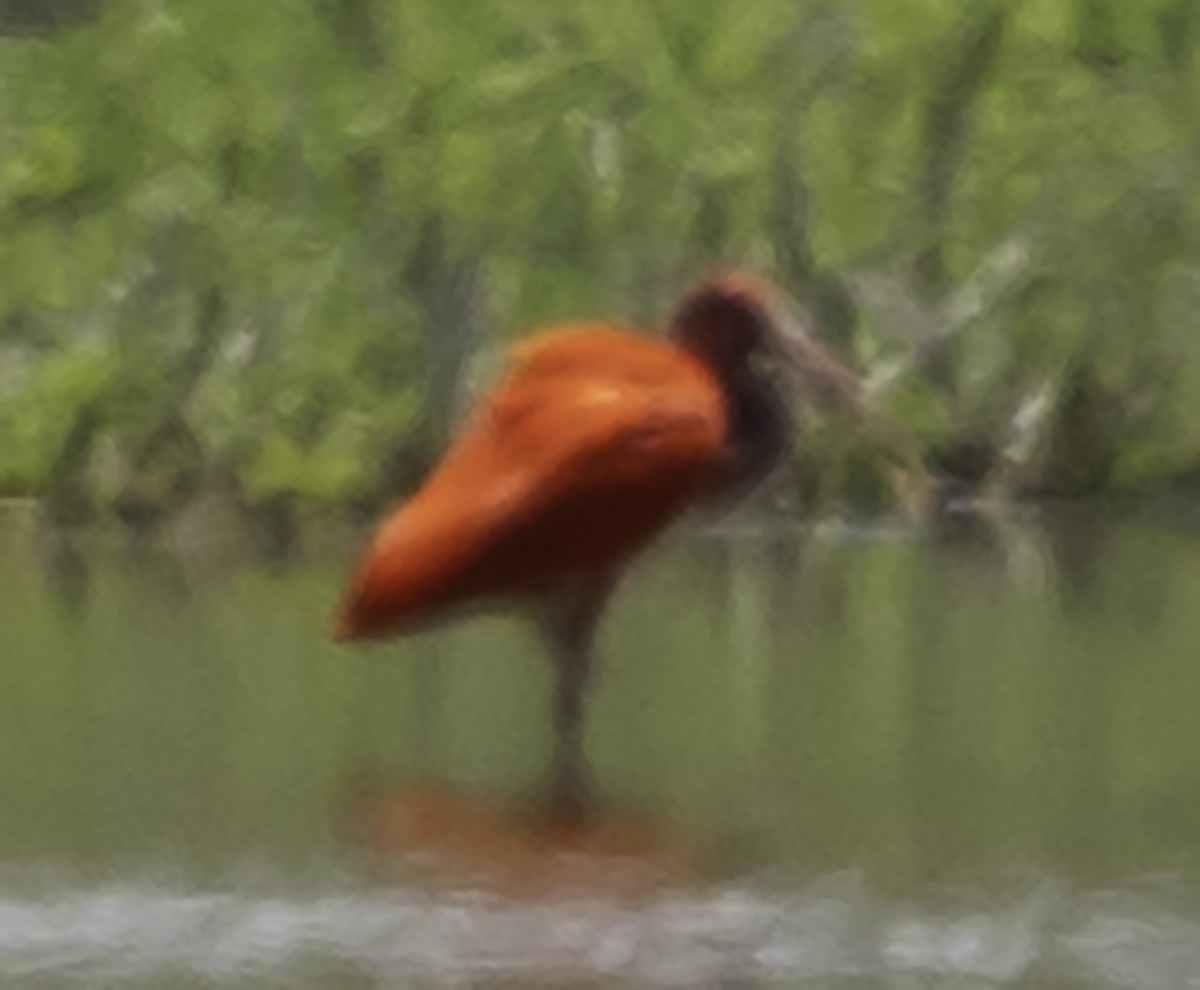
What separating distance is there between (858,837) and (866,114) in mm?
6265

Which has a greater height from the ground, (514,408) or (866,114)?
(866,114)

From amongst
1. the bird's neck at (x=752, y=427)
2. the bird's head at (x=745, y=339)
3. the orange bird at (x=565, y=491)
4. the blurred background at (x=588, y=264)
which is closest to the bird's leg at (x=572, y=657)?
the orange bird at (x=565, y=491)

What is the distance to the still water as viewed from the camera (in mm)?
4344

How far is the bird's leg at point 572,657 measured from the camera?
5.78 m

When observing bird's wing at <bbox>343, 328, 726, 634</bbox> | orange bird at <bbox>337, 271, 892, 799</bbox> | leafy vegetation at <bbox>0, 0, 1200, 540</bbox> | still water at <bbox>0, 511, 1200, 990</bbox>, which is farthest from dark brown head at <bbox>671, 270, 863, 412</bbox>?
leafy vegetation at <bbox>0, 0, 1200, 540</bbox>

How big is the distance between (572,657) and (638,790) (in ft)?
1.17

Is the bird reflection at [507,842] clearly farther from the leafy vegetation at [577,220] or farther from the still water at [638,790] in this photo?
the leafy vegetation at [577,220]

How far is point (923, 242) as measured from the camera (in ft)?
36.3

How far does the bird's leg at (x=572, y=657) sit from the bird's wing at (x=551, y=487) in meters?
0.08

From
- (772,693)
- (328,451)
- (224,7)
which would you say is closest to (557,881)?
(772,693)

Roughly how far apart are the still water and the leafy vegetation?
213cm

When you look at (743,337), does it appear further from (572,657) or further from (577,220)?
(577,220)

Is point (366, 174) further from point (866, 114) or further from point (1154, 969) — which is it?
point (1154, 969)

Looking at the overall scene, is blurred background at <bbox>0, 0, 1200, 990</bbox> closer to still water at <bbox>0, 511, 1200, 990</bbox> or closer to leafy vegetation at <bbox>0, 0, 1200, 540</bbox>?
leafy vegetation at <bbox>0, 0, 1200, 540</bbox>
